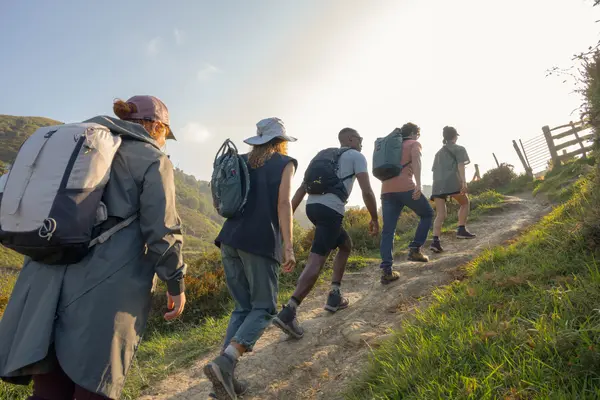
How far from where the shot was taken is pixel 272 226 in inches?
109

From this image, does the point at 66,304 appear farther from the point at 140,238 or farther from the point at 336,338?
the point at 336,338

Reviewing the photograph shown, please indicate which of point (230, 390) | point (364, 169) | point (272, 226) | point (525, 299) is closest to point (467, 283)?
point (525, 299)

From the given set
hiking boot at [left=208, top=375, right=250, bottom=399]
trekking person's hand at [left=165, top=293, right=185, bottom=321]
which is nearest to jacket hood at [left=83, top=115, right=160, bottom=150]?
trekking person's hand at [left=165, top=293, right=185, bottom=321]

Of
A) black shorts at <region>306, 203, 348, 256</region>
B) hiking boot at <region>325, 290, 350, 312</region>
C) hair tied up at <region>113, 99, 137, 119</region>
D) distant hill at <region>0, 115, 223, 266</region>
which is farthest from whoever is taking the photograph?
distant hill at <region>0, 115, 223, 266</region>

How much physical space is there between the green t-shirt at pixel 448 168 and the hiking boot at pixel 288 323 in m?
4.19

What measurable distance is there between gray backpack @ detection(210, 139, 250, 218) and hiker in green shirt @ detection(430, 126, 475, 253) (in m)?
4.62

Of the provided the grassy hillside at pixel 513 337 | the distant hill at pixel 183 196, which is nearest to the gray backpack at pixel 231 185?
the grassy hillside at pixel 513 337

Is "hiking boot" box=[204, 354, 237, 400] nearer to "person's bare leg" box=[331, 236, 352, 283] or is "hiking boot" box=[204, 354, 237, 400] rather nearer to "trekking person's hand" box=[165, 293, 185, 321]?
"trekking person's hand" box=[165, 293, 185, 321]

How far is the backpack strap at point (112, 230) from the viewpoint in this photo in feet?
5.42

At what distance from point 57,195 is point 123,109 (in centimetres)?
75

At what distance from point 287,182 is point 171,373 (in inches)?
87.3

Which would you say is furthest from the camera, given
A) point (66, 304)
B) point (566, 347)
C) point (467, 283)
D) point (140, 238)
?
point (467, 283)

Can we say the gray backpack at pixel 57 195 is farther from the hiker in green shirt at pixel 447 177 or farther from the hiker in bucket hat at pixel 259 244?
the hiker in green shirt at pixel 447 177

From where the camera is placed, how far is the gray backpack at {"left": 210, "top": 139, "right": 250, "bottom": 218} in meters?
2.74
